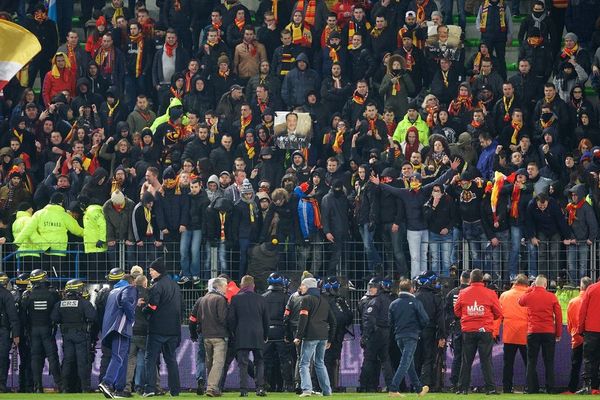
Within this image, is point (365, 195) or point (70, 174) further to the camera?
point (70, 174)

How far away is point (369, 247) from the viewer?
103ft

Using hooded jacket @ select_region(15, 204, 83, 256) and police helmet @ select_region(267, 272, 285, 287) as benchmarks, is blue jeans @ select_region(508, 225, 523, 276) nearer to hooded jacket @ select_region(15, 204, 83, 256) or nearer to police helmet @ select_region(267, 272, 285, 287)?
police helmet @ select_region(267, 272, 285, 287)

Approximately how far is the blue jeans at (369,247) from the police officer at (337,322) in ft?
3.85

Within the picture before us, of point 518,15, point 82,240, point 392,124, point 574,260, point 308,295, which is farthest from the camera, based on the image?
point 518,15

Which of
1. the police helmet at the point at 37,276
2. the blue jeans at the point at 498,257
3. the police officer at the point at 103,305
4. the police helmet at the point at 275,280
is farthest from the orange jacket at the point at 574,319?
the police helmet at the point at 37,276

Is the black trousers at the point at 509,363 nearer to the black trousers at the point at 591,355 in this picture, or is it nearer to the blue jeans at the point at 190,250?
the black trousers at the point at 591,355

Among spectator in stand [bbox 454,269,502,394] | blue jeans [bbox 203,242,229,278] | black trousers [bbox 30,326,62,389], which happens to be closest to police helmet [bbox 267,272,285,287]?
blue jeans [bbox 203,242,229,278]

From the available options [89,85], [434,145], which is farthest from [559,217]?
[89,85]

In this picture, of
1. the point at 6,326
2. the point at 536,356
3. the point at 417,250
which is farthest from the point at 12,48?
the point at 536,356

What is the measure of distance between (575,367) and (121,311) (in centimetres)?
746

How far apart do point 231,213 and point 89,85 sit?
6894mm

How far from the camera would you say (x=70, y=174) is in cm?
3394

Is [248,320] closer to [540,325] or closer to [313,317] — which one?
[313,317]

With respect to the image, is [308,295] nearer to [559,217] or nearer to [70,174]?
[559,217]
